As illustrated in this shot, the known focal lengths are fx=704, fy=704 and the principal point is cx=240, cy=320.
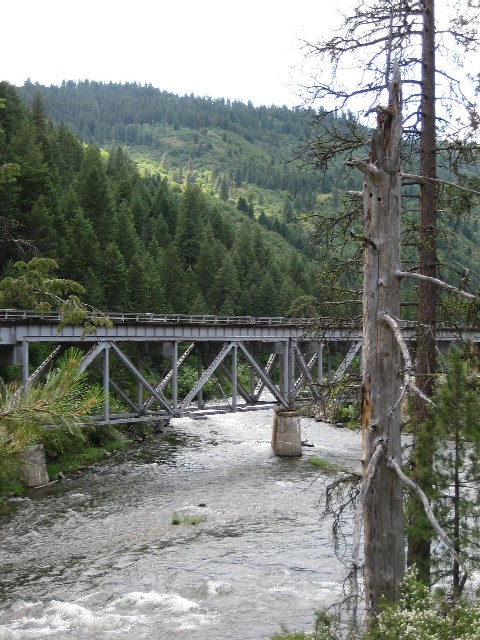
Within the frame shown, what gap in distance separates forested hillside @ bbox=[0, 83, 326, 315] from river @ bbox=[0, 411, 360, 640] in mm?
9719

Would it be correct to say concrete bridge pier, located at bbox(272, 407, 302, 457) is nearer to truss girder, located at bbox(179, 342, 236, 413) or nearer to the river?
the river

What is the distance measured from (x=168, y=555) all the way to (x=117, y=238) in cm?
5706

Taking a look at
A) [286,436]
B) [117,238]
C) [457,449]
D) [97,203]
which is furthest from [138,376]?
[97,203]

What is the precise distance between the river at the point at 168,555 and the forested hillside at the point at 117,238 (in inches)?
383

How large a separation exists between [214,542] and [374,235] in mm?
18970

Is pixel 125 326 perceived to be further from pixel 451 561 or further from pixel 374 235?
pixel 374 235

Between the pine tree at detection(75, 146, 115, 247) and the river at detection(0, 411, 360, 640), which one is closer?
the river at detection(0, 411, 360, 640)

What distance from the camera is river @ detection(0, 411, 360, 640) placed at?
17.9 m

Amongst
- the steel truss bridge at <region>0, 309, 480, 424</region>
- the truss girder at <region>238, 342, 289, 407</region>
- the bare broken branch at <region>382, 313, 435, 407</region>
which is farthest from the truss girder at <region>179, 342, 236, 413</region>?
the bare broken branch at <region>382, 313, 435, 407</region>

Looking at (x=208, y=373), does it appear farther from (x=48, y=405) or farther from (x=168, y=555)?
(x=48, y=405)

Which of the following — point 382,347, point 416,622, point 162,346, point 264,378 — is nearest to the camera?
point 416,622

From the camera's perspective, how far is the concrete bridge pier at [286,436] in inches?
1624

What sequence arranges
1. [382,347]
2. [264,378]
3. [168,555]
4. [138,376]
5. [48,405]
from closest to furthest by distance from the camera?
[48,405]
[382,347]
[168,555]
[138,376]
[264,378]

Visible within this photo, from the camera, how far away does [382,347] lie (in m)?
7.58
